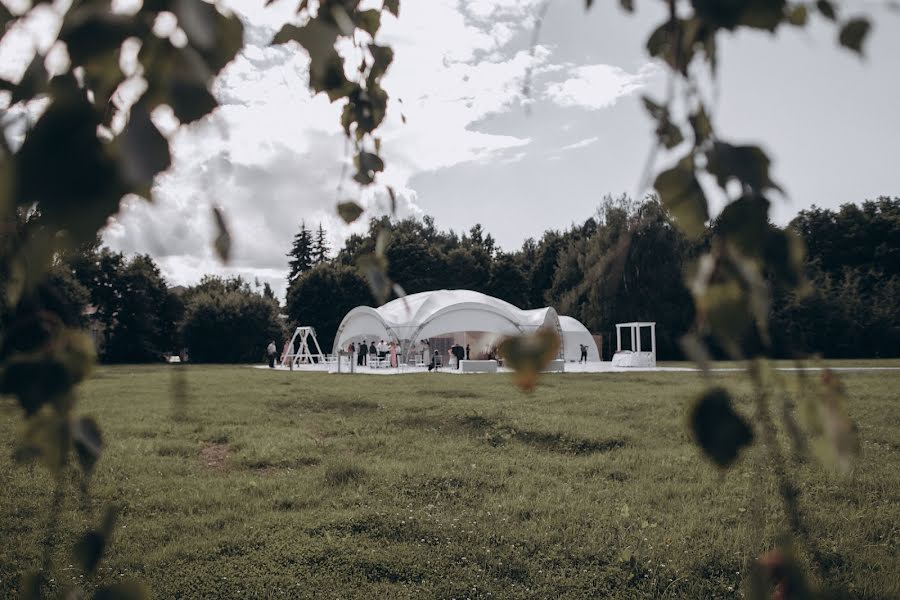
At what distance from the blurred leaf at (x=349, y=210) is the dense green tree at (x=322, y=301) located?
46.1 meters

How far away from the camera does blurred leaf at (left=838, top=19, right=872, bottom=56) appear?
3.41 ft

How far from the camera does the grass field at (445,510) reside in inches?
183

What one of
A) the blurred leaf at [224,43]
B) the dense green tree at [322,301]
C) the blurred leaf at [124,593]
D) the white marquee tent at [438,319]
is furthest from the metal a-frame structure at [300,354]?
the blurred leaf at [224,43]

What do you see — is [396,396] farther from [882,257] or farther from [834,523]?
[882,257]

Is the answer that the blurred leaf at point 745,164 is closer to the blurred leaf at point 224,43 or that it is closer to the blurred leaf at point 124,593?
the blurred leaf at point 224,43

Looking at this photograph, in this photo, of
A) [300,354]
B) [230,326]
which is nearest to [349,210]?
[300,354]

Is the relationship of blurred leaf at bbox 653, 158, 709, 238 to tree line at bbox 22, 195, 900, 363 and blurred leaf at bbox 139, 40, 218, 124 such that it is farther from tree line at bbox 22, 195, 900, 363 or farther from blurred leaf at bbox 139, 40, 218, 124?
tree line at bbox 22, 195, 900, 363

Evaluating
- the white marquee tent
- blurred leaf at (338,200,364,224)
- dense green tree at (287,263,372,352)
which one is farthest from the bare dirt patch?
dense green tree at (287,263,372,352)

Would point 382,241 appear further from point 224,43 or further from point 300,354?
point 300,354

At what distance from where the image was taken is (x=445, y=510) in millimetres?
6008

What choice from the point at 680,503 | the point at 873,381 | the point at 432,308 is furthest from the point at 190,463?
the point at 432,308

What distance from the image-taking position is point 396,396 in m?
14.3

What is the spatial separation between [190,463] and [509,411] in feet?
17.6

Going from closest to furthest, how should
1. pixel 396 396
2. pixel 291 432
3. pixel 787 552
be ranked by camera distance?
pixel 787 552, pixel 291 432, pixel 396 396
